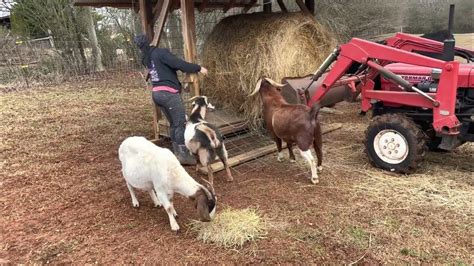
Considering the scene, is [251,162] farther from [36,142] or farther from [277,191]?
[36,142]

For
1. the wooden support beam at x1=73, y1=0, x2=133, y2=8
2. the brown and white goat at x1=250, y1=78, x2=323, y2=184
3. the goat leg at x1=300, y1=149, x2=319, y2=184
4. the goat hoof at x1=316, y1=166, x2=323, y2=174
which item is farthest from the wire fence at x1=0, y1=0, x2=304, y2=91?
the goat leg at x1=300, y1=149, x2=319, y2=184

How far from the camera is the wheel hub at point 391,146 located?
4.80 m

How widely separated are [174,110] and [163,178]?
77.9 inches

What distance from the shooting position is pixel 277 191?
4.62 meters

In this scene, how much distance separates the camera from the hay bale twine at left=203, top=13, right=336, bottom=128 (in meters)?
6.11

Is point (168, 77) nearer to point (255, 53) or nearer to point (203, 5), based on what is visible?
point (255, 53)

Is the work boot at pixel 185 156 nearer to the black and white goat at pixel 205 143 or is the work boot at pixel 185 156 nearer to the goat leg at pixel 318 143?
the black and white goat at pixel 205 143

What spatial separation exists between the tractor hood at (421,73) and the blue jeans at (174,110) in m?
3.07

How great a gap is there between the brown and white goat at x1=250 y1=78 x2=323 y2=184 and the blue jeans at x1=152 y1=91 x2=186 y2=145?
116 cm

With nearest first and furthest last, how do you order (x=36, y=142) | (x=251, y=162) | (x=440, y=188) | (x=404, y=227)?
(x=404, y=227)
(x=440, y=188)
(x=251, y=162)
(x=36, y=142)

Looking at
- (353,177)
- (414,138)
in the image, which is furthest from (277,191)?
(414,138)

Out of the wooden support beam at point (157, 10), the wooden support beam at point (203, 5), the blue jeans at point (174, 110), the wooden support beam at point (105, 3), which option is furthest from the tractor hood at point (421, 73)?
the wooden support beam at point (105, 3)

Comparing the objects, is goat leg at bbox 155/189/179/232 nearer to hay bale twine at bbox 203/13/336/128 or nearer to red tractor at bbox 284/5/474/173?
red tractor at bbox 284/5/474/173

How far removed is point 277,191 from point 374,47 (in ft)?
7.17
